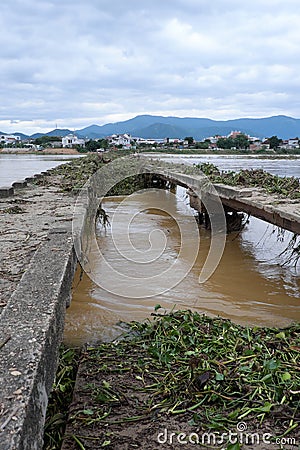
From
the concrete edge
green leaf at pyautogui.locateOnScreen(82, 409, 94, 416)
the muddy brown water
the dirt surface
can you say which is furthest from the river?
green leaf at pyautogui.locateOnScreen(82, 409, 94, 416)

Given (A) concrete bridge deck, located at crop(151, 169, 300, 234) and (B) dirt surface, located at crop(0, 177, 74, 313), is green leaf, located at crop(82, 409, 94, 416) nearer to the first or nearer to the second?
(B) dirt surface, located at crop(0, 177, 74, 313)

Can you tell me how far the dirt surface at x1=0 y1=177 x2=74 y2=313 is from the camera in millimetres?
3297

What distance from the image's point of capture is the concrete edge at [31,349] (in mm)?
1496

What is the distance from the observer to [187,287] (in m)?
5.19

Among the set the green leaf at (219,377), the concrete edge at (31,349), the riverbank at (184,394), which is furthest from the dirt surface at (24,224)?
the green leaf at (219,377)

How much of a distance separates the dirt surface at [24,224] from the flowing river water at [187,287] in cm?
72

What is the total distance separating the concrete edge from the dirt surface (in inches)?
8.5

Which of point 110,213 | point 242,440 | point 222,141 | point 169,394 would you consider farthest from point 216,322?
point 222,141

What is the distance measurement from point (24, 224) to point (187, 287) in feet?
6.38

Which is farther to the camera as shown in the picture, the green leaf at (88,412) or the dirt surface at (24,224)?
the dirt surface at (24,224)

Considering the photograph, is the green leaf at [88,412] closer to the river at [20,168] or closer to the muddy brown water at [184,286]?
the muddy brown water at [184,286]

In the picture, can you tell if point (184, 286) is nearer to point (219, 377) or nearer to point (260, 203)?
point (260, 203)

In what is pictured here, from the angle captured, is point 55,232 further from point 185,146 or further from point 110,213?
point 185,146

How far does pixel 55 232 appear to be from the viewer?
427 cm
